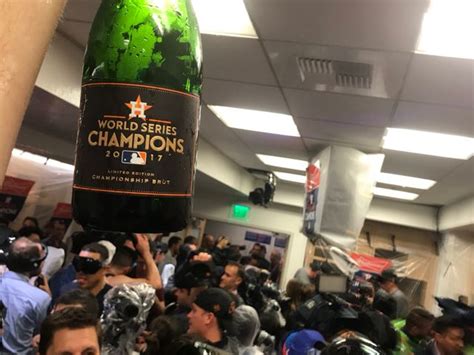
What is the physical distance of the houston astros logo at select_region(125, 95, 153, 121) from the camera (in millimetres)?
414

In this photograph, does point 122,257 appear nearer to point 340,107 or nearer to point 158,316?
point 158,316

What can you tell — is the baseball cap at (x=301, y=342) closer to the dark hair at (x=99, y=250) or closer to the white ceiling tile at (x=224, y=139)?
the dark hair at (x=99, y=250)

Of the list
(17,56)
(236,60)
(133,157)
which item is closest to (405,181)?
(236,60)

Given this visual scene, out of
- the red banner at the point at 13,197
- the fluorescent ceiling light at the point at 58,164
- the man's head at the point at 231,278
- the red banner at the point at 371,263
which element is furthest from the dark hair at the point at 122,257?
the red banner at the point at 371,263

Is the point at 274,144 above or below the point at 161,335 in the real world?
above

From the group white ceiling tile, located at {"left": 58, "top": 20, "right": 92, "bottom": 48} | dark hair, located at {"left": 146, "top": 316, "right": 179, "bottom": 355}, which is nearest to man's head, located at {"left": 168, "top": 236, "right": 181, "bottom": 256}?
white ceiling tile, located at {"left": 58, "top": 20, "right": 92, "bottom": 48}

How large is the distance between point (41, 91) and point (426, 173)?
3.59 meters

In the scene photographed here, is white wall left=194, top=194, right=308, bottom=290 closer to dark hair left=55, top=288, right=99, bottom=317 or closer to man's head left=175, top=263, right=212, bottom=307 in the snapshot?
man's head left=175, top=263, right=212, bottom=307

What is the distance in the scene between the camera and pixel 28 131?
4.50m

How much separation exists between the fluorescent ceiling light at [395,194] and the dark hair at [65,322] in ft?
17.1

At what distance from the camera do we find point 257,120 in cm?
357

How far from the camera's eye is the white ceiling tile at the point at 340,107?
103 inches

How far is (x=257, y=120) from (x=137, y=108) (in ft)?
10.5

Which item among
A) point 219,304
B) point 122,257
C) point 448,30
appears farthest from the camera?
point 122,257
